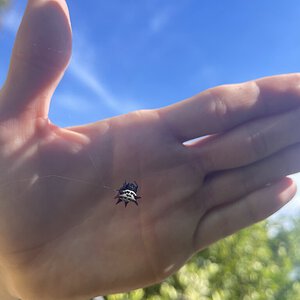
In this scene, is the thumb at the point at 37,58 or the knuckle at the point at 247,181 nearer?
the thumb at the point at 37,58

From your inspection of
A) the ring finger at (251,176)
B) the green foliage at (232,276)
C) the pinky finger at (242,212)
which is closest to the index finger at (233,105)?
the ring finger at (251,176)

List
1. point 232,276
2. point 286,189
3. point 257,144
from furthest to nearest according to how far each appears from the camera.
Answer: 1. point 232,276
2. point 286,189
3. point 257,144

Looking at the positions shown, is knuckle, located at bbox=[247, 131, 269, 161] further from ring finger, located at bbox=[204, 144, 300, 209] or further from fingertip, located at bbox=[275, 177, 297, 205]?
fingertip, located at bbox=[275, 177, 297, 205]

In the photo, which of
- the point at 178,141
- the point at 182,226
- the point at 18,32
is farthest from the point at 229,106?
the point at 18,32

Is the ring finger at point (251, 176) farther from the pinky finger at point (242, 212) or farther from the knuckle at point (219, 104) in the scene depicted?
the knuckle at point (219, 104)

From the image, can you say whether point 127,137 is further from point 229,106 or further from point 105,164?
point 229,106

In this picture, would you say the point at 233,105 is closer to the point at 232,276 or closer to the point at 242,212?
the point at 242,212

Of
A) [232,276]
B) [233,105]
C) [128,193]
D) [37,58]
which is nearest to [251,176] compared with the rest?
[233,105]
